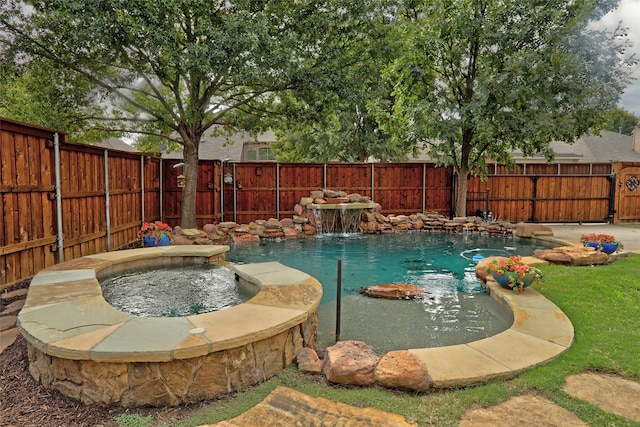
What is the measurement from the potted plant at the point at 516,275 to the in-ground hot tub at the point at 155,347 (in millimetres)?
2801

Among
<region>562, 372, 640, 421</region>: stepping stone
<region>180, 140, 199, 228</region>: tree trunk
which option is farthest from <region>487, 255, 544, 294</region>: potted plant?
<region>180, 140, 199, 228</region>: tree trunk

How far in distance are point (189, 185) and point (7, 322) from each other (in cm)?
671

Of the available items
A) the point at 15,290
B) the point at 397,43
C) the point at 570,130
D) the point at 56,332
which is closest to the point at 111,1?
the point at 15,290

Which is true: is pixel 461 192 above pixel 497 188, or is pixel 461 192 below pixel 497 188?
below

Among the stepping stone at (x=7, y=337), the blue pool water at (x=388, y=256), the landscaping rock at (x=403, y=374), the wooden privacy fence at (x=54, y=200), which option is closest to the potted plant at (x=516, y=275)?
the blue pool water at (x=388, y=256)

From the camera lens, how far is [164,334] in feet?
8.23

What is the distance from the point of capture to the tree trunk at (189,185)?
31.9 feet

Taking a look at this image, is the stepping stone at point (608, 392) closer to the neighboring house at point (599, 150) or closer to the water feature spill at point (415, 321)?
the water feature spill at point (415, 321)

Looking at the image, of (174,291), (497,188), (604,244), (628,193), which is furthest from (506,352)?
(628,193)

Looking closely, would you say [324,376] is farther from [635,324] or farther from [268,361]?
[635,324]

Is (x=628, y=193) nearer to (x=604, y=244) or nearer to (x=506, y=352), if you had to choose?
(x=604, y=244)

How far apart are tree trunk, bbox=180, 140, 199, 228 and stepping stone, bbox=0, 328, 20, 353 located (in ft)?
22.0

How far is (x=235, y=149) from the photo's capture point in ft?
84.3

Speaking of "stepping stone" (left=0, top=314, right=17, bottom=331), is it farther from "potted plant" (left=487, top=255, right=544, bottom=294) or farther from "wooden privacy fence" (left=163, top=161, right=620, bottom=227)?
Result: "wooden privacy fence" (left=163, top=161, right=620, bottom=227)
